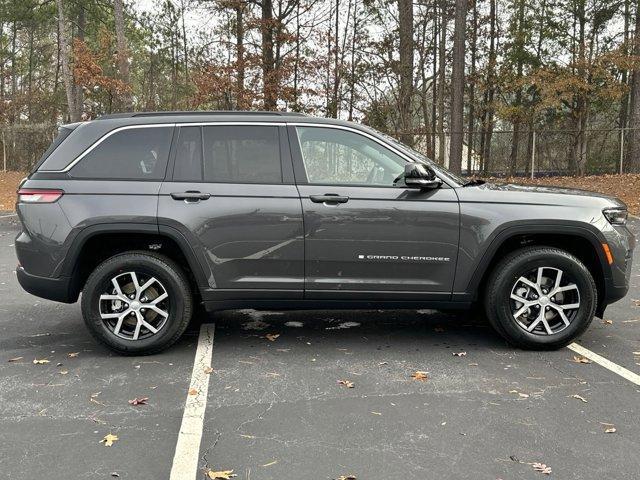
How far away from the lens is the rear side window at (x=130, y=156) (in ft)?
15.0

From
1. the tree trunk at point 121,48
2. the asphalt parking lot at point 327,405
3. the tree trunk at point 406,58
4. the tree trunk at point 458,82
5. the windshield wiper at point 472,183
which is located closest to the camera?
the asphalt parking lot at point 327,405

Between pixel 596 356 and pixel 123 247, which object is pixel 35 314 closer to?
pixel 123 247

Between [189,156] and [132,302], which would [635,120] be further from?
[132,302]

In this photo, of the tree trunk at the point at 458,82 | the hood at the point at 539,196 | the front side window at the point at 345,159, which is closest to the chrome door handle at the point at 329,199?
the front side window at the point at 345,159

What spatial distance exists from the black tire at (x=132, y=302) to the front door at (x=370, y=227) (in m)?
1.01

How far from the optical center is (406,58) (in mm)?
20484

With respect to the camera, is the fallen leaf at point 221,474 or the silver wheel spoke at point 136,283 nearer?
the fallen leaf at point 221,474

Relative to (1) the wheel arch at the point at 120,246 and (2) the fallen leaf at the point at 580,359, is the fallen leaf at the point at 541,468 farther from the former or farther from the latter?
(1) the wheel arch at the point at 120,246

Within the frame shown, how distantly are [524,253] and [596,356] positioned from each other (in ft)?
3.27

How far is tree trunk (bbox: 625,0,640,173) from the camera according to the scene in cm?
1975

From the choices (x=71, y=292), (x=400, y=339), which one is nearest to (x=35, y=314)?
(x=71, y=292)

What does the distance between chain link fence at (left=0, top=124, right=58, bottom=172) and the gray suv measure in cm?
Result: 2563

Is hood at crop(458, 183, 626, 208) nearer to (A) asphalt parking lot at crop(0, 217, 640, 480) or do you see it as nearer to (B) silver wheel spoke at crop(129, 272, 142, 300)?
(A) asphalt parking lot at crop(0, 217, 640, 480)

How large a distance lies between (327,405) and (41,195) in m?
2.74
